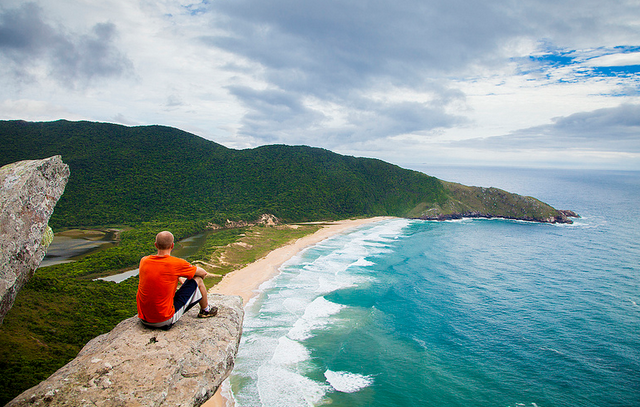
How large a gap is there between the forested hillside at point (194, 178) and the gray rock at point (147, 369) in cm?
8218

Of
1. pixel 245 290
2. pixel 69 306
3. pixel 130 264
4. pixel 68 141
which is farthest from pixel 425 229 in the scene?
pixel 68 141

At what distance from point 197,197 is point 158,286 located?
3960 inches

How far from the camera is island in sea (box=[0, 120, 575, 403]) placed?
46.4 meters

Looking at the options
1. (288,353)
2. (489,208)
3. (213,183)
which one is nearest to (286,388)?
(288,353)

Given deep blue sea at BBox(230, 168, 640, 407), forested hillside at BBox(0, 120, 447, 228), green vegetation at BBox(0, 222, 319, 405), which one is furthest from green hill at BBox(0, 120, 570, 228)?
deep blue sea at BBox(230, 168, 640, 407)

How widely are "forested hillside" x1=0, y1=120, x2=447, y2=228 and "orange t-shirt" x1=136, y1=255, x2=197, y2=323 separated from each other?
8228 cm

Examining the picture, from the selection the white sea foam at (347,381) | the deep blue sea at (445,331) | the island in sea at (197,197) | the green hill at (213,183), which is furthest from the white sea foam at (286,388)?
the green hill at (213,183)

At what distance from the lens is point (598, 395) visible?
64.7 feet

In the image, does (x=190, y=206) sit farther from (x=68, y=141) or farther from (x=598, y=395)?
(x=598, y=395)

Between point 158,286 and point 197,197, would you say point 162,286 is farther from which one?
point 197,197

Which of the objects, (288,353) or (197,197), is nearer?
(288,353)

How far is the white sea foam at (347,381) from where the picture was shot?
2003 centimetres

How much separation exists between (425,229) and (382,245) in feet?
86.0

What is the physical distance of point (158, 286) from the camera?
6660 millimetres
